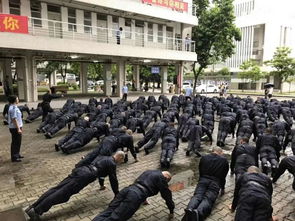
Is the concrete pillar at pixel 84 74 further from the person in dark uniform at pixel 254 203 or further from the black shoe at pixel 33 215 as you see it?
the person in dark uniform at pixel 254 203

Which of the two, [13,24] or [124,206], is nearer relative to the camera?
[124,206]

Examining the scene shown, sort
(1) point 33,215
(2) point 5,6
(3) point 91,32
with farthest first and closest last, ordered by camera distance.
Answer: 1. (3) point 91,32
2. (2) point 5,6
3. (1) point 33,215

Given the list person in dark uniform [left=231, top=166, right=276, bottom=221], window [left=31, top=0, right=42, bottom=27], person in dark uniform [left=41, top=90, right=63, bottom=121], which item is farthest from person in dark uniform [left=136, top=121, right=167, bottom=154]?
window [left=31, top=0, right=42, bottom=27]

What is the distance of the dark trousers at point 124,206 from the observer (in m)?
3.44

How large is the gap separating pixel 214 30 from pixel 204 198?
74.8 feet

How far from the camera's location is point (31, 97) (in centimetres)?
1672

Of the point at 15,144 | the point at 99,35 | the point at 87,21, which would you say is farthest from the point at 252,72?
the point at 15,144

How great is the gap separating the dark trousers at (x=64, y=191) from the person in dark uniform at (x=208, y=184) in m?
1.85

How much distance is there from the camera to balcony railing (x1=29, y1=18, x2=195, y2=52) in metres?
16.4

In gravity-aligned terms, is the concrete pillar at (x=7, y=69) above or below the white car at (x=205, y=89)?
above

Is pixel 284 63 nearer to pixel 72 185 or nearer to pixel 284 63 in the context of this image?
pixel 284 63

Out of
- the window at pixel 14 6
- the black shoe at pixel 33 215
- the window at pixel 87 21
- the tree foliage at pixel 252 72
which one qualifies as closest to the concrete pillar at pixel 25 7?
the window at pixel 14 6

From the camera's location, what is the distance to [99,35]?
19.0 metres

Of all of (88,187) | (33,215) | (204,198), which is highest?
(204,198)
